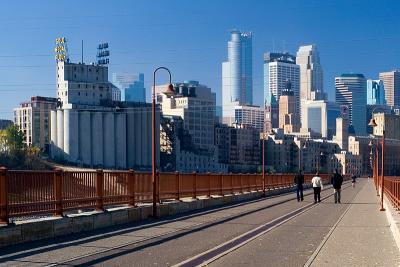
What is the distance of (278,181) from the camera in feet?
216

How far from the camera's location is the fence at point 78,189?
1614 cm

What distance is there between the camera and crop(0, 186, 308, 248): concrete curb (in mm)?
15406

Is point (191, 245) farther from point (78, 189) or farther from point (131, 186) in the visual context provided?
point (131, 186)

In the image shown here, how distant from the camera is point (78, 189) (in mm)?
19672

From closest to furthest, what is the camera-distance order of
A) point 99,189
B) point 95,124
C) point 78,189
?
point 78,189, point 99,189, point 95,124

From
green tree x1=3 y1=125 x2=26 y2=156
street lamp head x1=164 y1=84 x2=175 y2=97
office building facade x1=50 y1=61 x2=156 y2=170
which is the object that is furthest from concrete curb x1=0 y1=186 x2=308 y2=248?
office building facade x1=50 y1=61 x2=156 y2=170

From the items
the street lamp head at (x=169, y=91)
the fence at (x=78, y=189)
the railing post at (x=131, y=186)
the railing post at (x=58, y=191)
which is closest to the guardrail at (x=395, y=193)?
the fence at (x=78, y=189)

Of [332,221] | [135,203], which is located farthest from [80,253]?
[332,221]

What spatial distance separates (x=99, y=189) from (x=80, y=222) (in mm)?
2634

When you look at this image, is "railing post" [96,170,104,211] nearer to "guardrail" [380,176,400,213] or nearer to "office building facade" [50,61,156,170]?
"guardrail" [380,176,400,213]

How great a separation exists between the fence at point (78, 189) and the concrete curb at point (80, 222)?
373mm

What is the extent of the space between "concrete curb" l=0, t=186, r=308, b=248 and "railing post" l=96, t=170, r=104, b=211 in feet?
1.17

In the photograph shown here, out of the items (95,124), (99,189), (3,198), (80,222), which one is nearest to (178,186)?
(99,189)

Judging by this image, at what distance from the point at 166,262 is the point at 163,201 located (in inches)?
583
